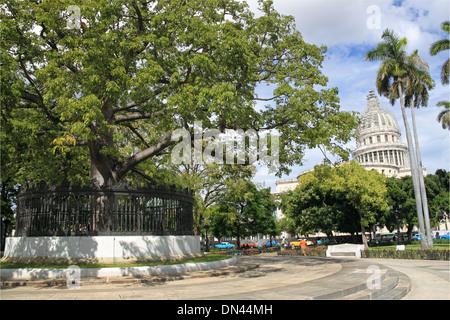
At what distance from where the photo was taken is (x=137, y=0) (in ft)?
52.4

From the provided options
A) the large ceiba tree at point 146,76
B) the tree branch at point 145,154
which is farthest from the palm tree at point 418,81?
the tree branch at point 145,154

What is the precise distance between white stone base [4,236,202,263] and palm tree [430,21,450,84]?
1121 inches

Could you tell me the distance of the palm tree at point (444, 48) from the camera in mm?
28875

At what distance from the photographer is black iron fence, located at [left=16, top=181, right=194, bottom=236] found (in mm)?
Result: 15375

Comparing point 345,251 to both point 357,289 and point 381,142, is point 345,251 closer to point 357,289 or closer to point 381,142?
point 357,289

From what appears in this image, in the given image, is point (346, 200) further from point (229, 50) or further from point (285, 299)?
point (285, 299)

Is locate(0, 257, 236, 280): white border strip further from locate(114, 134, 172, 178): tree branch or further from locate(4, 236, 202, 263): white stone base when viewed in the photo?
locate(114, 134, 172, 178): tree branch

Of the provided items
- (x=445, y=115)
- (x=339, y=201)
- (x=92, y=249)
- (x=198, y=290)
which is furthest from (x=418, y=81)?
(x=92, y=249)

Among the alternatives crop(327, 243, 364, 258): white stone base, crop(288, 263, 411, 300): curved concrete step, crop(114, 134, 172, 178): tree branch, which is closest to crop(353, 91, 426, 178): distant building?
crop(327, 243, 364, 258): white stone base

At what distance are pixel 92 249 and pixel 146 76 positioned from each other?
312 inches

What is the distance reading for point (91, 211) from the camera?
1549 cm

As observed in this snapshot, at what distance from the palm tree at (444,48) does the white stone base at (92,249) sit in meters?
28.5

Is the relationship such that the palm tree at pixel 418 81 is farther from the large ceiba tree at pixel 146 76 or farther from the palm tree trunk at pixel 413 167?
the large ceiba tree at pixel 146 76

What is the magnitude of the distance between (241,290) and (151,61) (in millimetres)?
9402
